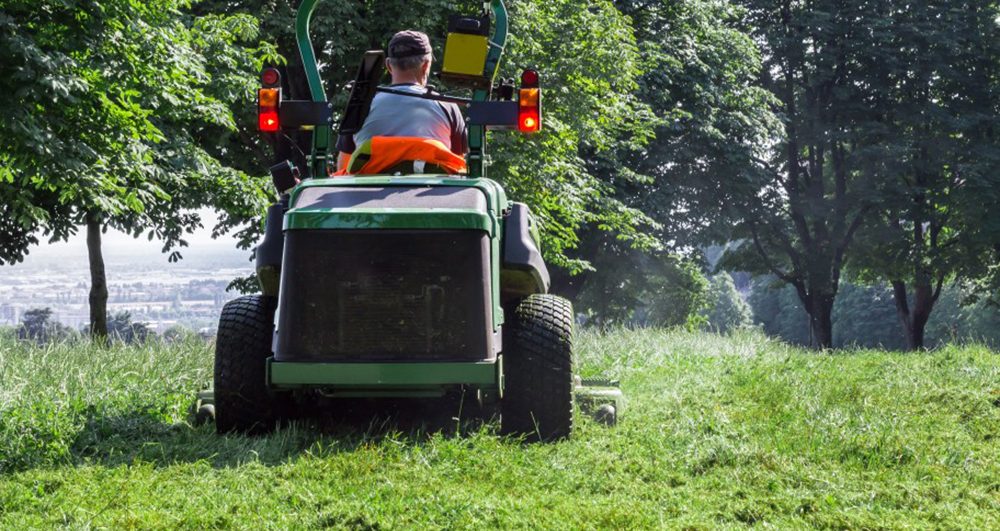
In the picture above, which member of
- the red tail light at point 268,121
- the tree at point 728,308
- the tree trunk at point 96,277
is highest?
the red tail light at point 268,121

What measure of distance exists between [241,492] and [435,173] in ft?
7.10

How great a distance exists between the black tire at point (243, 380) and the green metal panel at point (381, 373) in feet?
2.08

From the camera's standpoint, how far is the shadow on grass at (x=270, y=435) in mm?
5469

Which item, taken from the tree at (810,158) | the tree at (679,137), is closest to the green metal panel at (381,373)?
the tree at (679,137)

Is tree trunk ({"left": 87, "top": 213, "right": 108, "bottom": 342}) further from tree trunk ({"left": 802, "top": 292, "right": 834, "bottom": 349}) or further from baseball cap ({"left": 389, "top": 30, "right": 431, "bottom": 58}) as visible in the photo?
tree trunk ({"left": 802, "top": 292, "right": 834, "bottom": 349})

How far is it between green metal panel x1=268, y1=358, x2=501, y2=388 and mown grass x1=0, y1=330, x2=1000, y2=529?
0.33 meters

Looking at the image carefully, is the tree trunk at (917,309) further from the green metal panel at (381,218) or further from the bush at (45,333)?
the green metal panel at (381,218)

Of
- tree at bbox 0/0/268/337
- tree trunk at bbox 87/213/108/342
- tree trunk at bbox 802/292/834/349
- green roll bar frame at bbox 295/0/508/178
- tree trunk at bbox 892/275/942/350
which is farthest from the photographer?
tree trunk at bbox 892/275/942/350

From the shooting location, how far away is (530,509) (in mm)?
4484

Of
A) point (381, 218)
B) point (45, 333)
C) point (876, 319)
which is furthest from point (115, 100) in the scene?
point (876, 319)

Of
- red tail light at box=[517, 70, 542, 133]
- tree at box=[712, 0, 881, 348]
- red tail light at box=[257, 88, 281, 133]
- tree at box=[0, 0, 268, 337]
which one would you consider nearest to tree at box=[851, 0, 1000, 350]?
tree at box=[712, 0, 881, 348]

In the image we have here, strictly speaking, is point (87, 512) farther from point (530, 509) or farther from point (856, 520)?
point (856, 520)

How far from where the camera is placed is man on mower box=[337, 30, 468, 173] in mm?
6148

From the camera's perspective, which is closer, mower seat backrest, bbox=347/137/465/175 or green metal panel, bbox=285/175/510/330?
green metal panel, bbox=285/175/510/330
